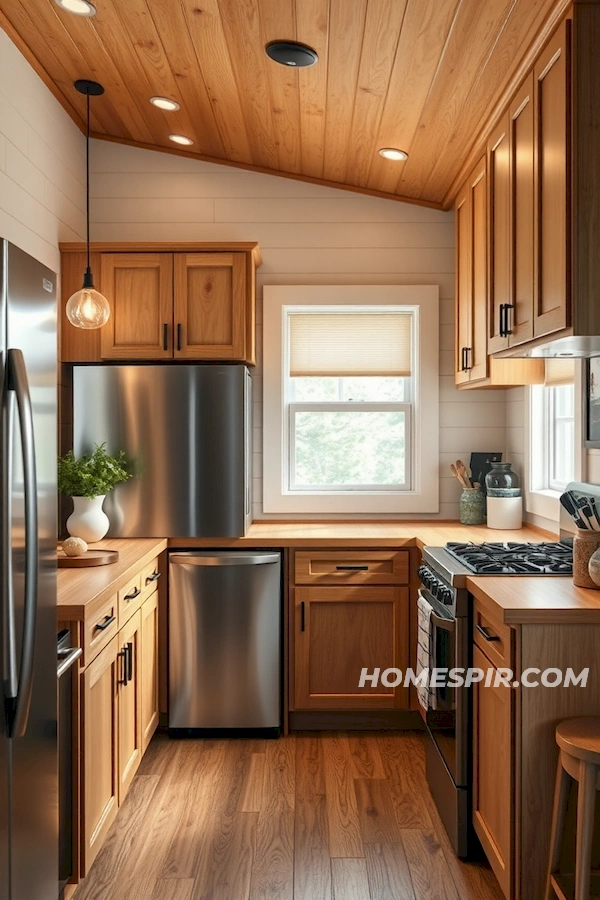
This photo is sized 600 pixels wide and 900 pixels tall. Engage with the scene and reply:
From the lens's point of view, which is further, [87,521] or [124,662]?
[87,521]

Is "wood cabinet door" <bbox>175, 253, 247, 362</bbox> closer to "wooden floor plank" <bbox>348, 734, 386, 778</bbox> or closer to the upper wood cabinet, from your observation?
the upper wood cabinet

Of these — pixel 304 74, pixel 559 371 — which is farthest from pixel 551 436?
pixel 304 74

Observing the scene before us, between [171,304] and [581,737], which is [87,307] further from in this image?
[581,737]

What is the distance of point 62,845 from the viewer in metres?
2.28

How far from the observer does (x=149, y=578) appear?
3502mm

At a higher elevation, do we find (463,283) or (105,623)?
(463,283)

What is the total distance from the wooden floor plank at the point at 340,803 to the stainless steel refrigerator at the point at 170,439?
107 centimetres

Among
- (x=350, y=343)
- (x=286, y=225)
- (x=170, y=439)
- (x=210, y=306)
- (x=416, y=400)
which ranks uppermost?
(x=286, y=225)

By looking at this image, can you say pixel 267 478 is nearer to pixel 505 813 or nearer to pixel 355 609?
pixel 355 609

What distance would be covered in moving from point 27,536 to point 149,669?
205 cm

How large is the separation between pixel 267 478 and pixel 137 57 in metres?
2.12

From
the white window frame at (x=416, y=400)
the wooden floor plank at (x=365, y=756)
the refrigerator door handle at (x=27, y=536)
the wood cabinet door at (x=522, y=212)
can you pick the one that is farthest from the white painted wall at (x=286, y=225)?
the refrigerator door handle at (x=27, y=536)

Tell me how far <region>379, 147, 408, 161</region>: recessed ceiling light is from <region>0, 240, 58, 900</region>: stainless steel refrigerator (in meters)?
2.28

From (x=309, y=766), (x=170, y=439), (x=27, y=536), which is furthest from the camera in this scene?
(x=170, y=439)
